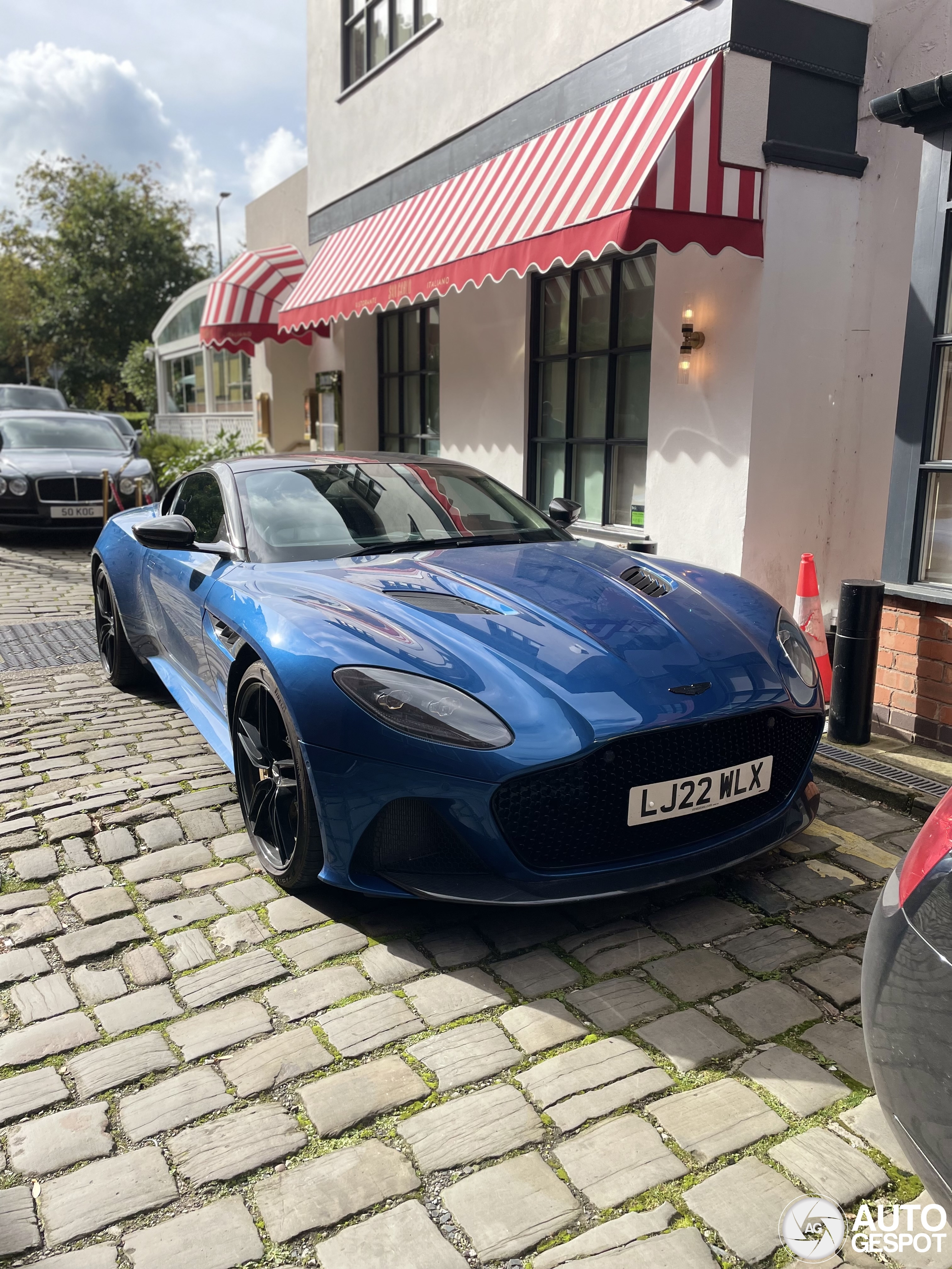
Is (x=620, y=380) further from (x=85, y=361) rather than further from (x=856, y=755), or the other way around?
(x=85, y=361)

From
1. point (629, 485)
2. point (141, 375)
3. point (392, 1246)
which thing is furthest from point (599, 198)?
point (141, 375)

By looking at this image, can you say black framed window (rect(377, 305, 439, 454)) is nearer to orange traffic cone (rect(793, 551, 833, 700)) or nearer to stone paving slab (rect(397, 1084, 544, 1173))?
orange traffic cone (rect(793, 551, 833, 700))

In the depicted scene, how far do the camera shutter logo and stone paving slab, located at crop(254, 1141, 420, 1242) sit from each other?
0.70 m

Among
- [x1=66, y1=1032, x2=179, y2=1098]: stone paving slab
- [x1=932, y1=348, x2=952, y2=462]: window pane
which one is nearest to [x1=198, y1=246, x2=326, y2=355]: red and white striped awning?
[x1=932, y1=348, x2=952, y2=462]: window pane

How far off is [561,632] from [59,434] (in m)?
11.2

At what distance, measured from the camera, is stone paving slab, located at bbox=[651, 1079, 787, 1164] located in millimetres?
1976

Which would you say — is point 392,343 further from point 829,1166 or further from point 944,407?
point 829,1166

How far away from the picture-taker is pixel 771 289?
218 inches

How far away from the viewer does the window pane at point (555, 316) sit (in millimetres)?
7703

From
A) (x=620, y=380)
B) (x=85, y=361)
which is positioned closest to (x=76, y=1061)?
(x=620, y=380)

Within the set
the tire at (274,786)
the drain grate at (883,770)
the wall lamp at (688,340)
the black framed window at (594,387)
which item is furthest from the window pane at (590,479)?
the tire at (274,786)

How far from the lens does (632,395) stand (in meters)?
7.02

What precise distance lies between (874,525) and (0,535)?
34.3 ft

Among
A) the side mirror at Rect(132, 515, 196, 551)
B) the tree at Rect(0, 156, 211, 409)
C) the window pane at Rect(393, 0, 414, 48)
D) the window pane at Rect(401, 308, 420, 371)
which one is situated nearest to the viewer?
the side mirror at Rect(132, 515, 196, 551)
